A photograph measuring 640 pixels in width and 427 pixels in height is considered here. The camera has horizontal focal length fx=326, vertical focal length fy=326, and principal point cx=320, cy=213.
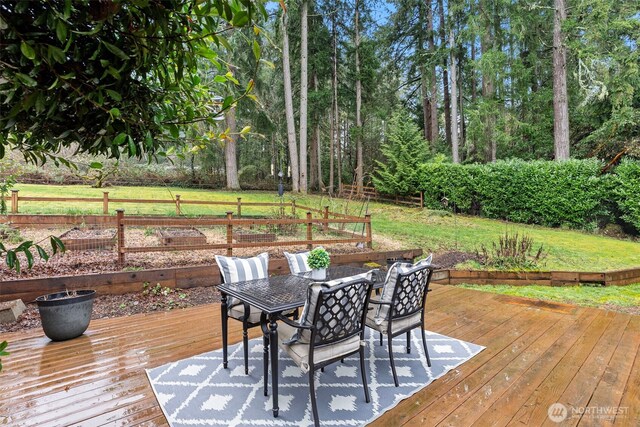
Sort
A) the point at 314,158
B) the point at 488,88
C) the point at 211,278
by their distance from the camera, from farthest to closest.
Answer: the point at 314,158 → the point at 488,88 → the point at 211,278

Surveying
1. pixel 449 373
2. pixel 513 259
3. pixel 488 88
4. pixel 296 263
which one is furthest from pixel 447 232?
pixel 488 88

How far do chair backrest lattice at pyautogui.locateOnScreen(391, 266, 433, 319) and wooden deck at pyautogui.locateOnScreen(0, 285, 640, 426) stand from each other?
0.57 metres

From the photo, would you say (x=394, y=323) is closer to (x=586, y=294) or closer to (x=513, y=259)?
(x=586, y=294)

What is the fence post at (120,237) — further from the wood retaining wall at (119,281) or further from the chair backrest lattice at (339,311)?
the chair backrest lattice at (339,311)

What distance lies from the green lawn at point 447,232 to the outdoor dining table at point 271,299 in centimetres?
410

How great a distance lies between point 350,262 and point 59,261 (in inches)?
171

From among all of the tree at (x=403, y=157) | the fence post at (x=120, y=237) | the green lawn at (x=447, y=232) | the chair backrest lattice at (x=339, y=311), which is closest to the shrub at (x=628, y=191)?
the green lawn at (x=447, y=232)

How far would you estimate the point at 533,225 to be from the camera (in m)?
10.6

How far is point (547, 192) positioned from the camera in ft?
33.5

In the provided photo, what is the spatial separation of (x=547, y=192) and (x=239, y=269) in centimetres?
1072

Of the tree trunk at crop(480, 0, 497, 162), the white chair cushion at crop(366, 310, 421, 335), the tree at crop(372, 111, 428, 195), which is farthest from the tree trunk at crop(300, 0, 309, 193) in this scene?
the white chair cushion at crop(366, 310, 421, 335)

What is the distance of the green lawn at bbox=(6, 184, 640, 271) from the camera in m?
6.45

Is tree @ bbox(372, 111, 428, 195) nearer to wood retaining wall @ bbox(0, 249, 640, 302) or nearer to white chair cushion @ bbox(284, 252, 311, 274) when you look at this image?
wood retaining wall @ bbox(0, 249, 640, 302)

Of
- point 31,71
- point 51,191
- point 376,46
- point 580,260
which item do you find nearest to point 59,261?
point 31,71
